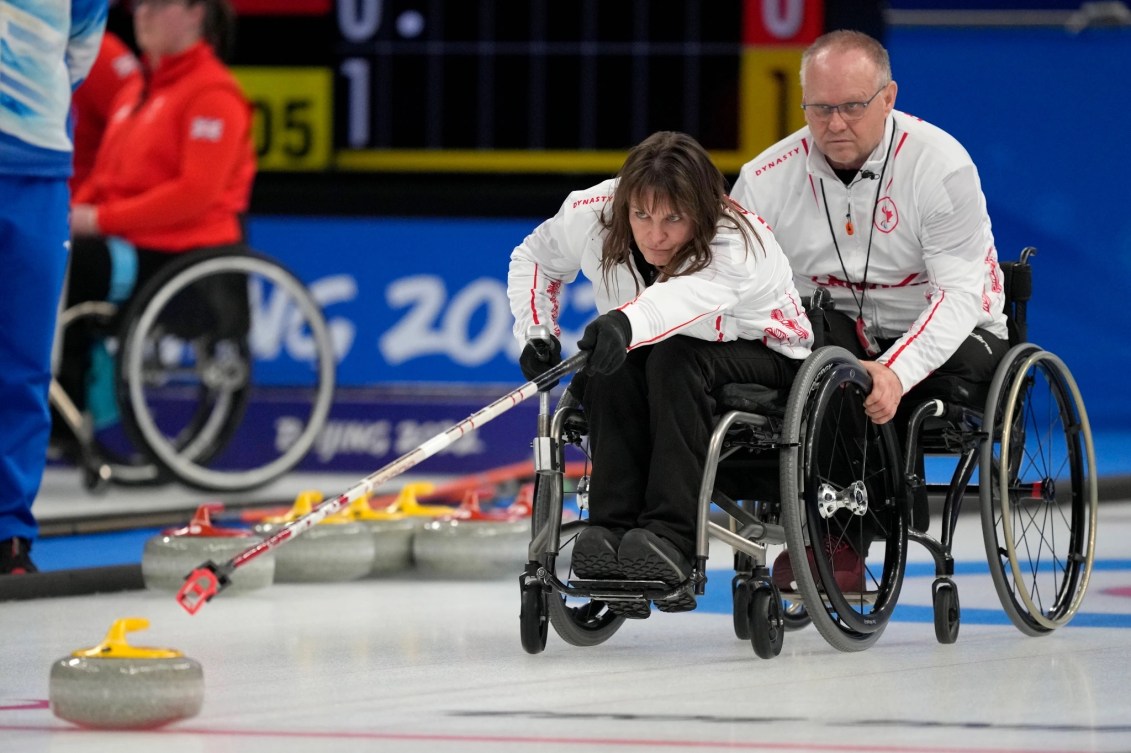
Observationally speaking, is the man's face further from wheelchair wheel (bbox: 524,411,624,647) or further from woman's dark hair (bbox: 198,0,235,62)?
woman's dark hair (bbox: 198,0,235,62)

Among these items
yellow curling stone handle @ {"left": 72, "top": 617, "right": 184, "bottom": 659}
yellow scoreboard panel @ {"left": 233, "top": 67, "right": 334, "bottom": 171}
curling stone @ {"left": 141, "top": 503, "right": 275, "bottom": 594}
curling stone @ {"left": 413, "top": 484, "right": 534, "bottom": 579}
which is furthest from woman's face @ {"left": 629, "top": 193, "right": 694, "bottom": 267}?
yellow scoreboard panel @ {"left": 233, "top": 67, "right": 334, "bottom": 171}

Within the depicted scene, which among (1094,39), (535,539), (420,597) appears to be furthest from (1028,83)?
(535,539)

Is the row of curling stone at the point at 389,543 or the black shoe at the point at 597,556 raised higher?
the black shoe at the point at 597,556

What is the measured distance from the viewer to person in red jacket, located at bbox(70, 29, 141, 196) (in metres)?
7.20

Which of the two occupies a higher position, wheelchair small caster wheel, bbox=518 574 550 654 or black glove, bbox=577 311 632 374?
black glove, bbox=577 311 632 374

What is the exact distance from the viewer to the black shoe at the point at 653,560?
357 centimetres

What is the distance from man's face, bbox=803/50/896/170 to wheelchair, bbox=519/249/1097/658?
0.31 metres

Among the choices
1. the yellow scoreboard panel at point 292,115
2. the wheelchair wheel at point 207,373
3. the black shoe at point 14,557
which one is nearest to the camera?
the black shoe at point 14,557

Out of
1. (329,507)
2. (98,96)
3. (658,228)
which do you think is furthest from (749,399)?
(98,96)

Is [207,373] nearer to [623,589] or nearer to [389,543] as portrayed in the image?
[389,543]

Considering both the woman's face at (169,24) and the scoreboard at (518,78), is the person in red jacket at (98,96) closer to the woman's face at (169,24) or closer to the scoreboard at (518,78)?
the woman's face at (169,24)

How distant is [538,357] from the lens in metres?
3.88

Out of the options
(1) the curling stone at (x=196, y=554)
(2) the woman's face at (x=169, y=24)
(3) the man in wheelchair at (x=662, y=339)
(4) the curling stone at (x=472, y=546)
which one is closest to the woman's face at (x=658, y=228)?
(3) the man in wheelchair at (x=662, y=339)

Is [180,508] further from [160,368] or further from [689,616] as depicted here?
[689,616]
